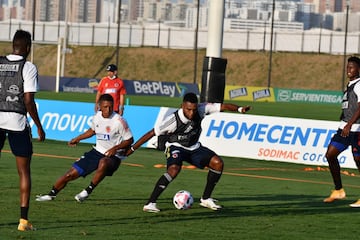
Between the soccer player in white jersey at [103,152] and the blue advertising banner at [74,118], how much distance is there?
11.3 meters

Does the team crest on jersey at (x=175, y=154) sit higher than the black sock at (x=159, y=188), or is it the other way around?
the team crest on jersey at (x=175, y=154)

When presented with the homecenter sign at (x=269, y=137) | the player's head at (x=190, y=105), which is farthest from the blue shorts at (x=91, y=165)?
the homecenter sign at (x=269, y=137)

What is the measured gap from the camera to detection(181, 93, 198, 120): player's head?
44.5ft

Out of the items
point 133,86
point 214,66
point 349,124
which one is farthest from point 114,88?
point 133,86

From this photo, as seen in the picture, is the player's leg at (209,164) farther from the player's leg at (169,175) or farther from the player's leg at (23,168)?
the player's leg at (23,168)

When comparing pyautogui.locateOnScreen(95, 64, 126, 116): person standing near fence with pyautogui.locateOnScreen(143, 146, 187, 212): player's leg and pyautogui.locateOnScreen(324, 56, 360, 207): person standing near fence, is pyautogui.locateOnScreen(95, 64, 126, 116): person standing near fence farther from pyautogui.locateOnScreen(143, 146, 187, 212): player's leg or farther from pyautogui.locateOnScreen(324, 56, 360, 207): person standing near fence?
pyautogui.locateOnScreen(143, 146, 187, 212): player's leg

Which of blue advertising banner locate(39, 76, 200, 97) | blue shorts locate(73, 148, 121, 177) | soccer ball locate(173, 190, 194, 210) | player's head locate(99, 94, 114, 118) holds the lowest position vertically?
blue advertising banner locate(39, 76, 200, 97)

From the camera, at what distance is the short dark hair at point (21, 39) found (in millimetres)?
11125

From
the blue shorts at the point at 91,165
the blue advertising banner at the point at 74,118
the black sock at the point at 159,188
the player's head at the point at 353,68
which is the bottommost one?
the blue advertising banner at the point at 74,118

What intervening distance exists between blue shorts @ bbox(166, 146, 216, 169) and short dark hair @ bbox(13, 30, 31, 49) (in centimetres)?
334

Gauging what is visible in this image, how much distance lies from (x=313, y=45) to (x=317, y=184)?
84.6 meters

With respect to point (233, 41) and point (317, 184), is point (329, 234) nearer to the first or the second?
point (317, 184)

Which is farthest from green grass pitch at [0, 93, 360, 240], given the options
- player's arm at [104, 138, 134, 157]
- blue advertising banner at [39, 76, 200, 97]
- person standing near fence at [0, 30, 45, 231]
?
blue advertising banner at [39, 76, 200, 97]

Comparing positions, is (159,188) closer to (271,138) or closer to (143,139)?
(143,139)
